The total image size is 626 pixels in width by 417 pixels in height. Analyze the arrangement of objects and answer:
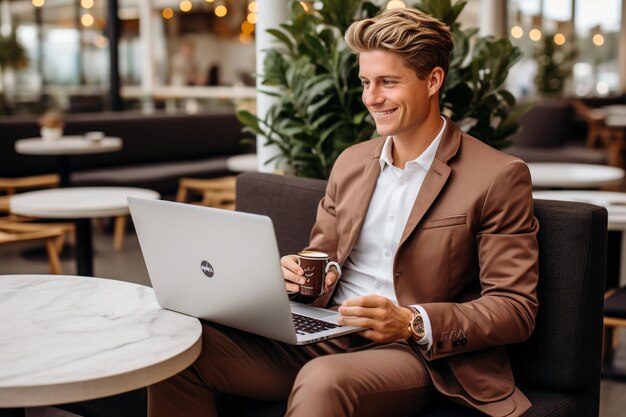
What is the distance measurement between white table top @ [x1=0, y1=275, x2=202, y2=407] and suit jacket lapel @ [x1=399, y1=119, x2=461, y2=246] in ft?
2.02

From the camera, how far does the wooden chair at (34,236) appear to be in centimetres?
483

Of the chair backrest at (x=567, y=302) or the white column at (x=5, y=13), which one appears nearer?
the chair backrest at (x=567, y=302)

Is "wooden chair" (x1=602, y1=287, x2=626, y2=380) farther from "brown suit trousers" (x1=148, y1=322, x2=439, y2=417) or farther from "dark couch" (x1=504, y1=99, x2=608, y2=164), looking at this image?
"dark couch" (x1=504, y1=99, x2=608, y2=164)

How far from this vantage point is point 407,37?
213cm

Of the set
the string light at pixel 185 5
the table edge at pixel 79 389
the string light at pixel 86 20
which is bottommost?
the table edge at pixel 79 389

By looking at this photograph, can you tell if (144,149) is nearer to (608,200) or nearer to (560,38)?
(608,200)

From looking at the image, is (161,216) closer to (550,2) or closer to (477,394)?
(477,394)

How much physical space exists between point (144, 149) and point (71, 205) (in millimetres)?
3602

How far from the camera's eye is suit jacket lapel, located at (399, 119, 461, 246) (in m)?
2.13

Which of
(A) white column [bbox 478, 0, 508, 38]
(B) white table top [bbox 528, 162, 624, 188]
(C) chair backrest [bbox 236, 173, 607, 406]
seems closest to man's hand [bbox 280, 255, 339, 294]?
(C) chair backrest [bbox 236, 173, 607, 406]

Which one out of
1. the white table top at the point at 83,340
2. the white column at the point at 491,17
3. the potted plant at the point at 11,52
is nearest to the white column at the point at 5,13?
the potted plant at the point at 11,52

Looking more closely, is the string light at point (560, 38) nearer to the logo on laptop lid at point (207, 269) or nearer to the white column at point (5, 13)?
the white column at point (5, 13)

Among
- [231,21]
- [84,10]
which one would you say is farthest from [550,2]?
[84,10]

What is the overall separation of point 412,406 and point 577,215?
66cm
